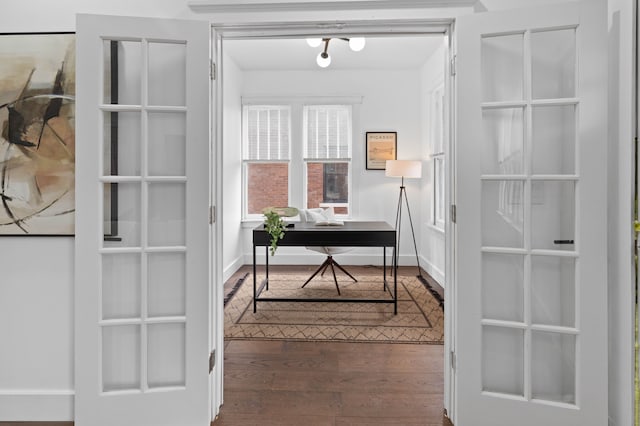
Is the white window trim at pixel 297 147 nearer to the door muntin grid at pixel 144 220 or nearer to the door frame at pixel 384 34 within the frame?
the door frame at pixel 384 34

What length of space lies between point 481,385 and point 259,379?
137cm

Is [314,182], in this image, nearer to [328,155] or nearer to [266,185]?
[328,155]

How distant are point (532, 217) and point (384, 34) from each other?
125 centimetres

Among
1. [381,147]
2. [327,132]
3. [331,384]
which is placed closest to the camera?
[331,384]

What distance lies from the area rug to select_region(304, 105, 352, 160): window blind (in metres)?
2.10

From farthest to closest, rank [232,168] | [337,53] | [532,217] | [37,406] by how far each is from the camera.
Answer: [232,168], [337,53], [37,406], [532,217]

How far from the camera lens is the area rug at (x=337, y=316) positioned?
3266 millimetres

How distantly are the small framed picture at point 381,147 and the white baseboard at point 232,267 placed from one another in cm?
240

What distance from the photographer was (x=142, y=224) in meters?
1.95

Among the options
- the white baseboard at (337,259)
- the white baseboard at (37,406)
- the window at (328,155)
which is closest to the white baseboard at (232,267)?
the white baseboard at (337,259)

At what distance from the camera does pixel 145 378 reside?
1.96 m

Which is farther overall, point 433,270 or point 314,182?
point 314,182

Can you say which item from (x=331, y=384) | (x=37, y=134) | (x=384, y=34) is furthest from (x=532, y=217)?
(x=37, y=134)

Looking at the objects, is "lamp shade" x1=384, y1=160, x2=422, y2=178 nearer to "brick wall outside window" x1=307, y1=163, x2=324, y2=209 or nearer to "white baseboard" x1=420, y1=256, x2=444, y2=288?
"brick wall outside window" x1=307, y1=163, x2=324, y2=209
